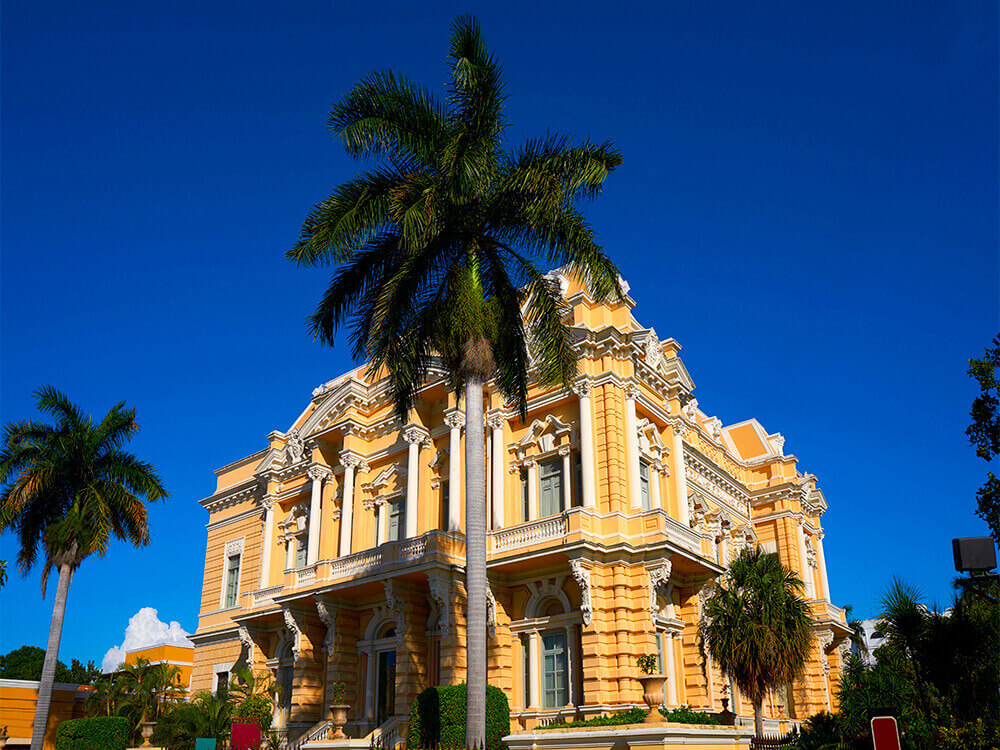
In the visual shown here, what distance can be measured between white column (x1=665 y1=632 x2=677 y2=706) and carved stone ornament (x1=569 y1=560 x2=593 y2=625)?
321 cm

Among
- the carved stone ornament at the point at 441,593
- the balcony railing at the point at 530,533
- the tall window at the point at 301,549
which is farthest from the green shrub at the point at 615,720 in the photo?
the tall window at the point at 301,549

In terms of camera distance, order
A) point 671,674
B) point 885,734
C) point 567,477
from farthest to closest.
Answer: point 567,477 → point 671,674 → point 885,734

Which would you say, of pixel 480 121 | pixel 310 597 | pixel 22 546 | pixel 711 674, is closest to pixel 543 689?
pixel 711 674

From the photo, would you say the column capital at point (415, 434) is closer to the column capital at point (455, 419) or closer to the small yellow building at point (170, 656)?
the column capital at point (455, 419)

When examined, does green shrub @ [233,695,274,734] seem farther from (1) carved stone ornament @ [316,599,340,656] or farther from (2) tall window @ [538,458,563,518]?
(2) tall window @ [538,458,563,518]

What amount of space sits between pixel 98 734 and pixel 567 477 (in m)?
19.1

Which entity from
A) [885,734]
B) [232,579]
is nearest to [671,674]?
[885,734]

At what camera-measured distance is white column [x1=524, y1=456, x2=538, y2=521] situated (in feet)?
80.5

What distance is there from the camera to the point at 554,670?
22.4 meters

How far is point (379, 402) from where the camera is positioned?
29.9 m

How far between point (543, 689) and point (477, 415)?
9.57 m

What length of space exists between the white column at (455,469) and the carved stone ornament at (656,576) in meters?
6.31

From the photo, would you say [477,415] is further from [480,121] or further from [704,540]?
[704,540]

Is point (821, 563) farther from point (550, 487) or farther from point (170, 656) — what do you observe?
point (170, 656)
